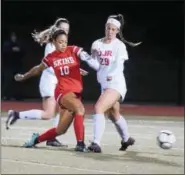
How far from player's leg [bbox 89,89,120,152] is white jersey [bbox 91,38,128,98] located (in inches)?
4.4

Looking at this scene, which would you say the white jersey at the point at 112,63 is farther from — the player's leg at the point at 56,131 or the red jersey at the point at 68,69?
the player's leg at the point at 56,131

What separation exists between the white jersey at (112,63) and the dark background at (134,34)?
12.5 m

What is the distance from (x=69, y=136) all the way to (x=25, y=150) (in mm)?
2663

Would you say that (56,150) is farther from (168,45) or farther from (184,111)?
(168,45)

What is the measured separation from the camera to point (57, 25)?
972cm

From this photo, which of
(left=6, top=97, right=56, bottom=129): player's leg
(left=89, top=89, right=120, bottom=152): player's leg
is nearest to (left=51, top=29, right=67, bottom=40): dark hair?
(left=89, top=89, right=120, bottom=152): player's leg

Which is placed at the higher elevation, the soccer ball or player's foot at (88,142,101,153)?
the soccer ball

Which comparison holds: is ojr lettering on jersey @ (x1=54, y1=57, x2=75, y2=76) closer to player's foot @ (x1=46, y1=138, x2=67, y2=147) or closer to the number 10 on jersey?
the number 10 on jersey

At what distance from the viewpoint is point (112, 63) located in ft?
30.1

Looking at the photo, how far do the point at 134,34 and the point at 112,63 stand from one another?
43.2 ft

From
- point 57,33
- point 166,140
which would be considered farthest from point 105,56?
point 166,140

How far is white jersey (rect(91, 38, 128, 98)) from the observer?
9.14 meters

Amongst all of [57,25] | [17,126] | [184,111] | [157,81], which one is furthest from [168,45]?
[57,25]

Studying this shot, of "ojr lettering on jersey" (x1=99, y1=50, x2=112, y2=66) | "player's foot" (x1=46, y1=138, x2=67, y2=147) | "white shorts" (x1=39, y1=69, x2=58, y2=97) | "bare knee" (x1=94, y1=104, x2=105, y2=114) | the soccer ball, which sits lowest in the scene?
"player's foot" (x1=46, y1=138, x2=67, y2=147)
